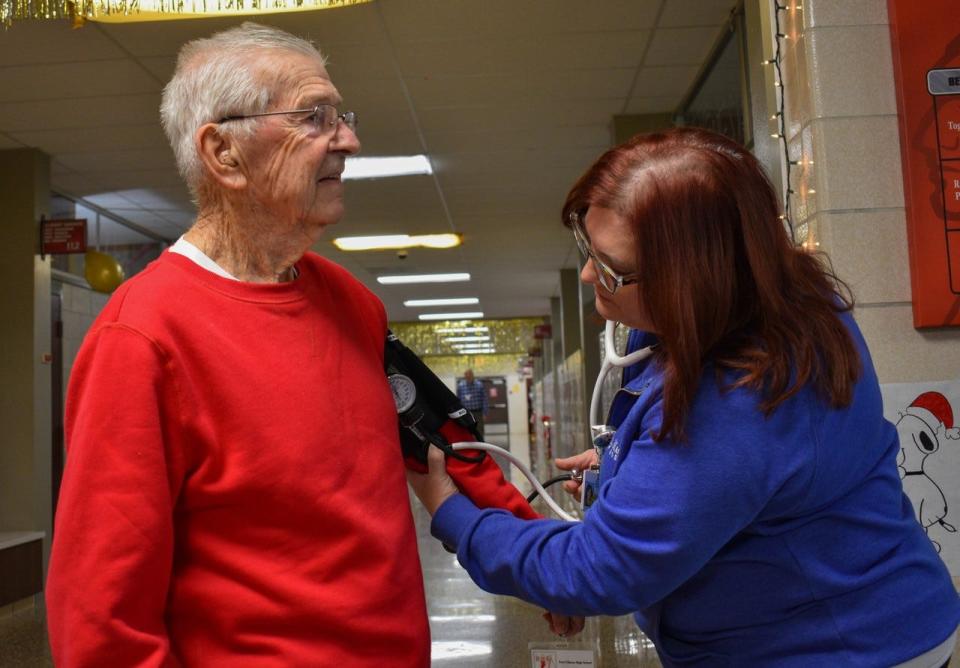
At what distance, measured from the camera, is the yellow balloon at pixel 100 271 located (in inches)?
293

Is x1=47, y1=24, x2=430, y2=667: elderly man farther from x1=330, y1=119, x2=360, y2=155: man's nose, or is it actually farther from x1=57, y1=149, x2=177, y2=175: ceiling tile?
x1=57, y1=149, x2=177, y2=175: ceiling tile

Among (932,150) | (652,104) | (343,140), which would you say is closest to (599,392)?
(343,140)

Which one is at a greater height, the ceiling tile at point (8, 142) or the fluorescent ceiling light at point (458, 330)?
the ceiling tile at point (8, 142)

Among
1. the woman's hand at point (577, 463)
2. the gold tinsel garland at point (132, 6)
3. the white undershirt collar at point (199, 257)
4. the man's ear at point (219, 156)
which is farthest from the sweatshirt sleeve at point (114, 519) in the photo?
the gold tinsel garland at point (132, 6)

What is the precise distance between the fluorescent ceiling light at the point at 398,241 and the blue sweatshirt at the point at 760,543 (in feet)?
28.7

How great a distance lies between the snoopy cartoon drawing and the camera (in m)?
2.41

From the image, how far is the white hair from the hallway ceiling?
3.21m

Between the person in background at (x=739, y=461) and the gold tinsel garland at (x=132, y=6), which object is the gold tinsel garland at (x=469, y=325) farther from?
the person in background at (x=739, y=461)

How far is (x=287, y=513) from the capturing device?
1.21 meters

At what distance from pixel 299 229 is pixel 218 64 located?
0.84 ft

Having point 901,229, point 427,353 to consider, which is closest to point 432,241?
point 901,229

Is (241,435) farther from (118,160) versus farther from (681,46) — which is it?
(118,160)

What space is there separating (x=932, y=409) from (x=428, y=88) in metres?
3.90

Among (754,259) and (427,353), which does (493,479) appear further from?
(427,353)
